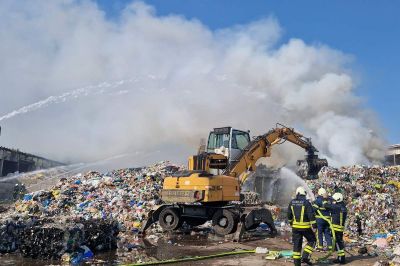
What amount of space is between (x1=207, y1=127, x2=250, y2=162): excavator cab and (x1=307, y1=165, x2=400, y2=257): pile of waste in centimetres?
427

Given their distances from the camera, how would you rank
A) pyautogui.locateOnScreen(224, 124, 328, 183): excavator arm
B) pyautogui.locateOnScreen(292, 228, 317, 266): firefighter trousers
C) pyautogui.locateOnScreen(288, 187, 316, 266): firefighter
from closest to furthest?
pyautogui.locateOnScreen(292, 228, 317, 266): firefighter trousers
pyautogui.locateOnScreen(288, 187, 316, 266): firefighter
pyautogui.locateOnScreen(224, 124, 328, 183): excavator arm

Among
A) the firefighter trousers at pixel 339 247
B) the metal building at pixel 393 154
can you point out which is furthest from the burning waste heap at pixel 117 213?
the metal building at pixel 393 154

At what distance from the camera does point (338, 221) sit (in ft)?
26.5

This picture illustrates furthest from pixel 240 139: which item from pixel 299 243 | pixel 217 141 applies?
pixel 299 243

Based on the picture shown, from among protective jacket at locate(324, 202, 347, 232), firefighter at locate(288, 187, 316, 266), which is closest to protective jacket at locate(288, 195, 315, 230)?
firefighter at locate(288, 187, 316, 266)

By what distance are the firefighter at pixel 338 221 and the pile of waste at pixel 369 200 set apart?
5.13 feet

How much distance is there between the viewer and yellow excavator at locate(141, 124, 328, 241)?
11.3 meters

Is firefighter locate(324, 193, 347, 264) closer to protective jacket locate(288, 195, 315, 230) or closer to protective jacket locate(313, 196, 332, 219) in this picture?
protective jacket locate(313, 196, 332, 219)

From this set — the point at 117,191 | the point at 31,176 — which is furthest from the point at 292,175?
the point at 31,176

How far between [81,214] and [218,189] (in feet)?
19.2

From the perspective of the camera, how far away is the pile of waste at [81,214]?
7.96m

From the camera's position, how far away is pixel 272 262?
7.78m

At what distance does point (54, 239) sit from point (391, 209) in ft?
40.1

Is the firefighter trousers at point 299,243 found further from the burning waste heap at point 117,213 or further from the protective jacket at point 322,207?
the burning waste heap at point 117,213
